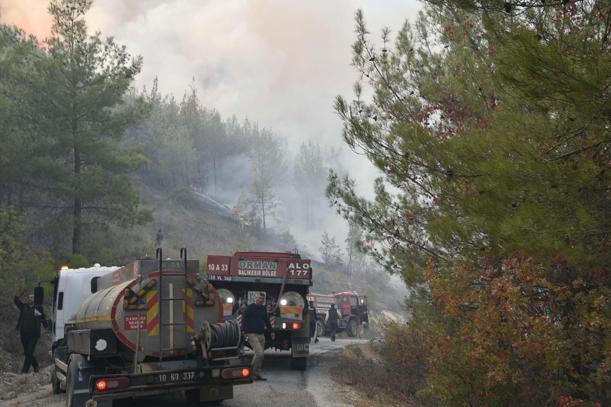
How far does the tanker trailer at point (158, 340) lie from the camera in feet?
30.4

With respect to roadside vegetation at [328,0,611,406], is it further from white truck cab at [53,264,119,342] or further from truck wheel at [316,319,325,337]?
truck wheel at [316,319,325,337]

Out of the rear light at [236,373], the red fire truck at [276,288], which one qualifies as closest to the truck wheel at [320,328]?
the red fire truck at [276,288]

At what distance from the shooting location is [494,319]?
826cm

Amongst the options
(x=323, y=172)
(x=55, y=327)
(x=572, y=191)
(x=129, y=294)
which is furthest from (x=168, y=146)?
(x=572, y=191)

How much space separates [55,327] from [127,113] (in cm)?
1595

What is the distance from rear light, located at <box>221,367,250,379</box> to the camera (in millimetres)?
9547

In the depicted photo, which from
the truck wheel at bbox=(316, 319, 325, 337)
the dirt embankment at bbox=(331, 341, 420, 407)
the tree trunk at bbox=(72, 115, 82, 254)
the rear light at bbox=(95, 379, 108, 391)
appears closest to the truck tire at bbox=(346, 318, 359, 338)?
the truck wheel at bbox=(316, 319, 325, 337)

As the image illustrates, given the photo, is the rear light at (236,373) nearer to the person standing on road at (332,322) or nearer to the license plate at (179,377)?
the license plate at (179,377)

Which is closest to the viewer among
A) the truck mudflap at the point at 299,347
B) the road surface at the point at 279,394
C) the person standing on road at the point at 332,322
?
the road surface at the point at 279,394

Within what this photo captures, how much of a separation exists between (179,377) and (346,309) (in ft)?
90.5

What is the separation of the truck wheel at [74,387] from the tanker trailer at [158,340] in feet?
0.05

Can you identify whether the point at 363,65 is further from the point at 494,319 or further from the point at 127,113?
the point at 127,113

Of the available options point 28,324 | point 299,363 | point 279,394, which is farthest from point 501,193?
point 28,324

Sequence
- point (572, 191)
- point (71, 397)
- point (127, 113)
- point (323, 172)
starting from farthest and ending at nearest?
point (323, 172) < point (127, 113) < point (71, 397) < point (572, 191)
